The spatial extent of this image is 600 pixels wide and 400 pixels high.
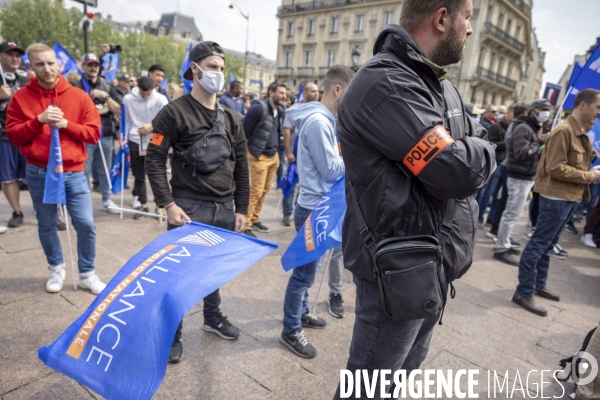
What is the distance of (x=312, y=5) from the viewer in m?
50.7

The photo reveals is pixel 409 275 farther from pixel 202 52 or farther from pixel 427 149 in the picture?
pixel 202 52

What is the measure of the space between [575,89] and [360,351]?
5898 mm

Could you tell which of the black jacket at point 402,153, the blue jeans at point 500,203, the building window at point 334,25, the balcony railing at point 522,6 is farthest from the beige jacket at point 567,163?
the building window at point 334,25

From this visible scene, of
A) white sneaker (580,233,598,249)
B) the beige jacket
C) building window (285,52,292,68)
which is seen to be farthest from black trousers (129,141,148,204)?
building window (285,52,292,68)

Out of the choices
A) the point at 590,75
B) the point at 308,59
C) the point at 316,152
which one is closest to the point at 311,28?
the point at 308,59

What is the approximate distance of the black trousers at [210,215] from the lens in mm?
2625

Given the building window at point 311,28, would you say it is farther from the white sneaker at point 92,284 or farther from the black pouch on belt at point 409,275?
the black pouch on belt at point 409,275

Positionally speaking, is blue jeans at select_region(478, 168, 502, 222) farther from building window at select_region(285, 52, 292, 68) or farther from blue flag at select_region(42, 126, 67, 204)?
building window at select_region(285, 52, 292, 68)

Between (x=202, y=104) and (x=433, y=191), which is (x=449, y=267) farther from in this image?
(x=202, y=104)

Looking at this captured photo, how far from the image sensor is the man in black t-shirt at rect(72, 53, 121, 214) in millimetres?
5566

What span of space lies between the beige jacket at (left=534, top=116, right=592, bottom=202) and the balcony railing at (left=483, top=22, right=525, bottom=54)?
4260 cm

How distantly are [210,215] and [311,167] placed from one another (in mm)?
881

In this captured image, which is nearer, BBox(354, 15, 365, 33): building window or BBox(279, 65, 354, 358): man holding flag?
BBox(279, 65, 354, 358): man holding flag

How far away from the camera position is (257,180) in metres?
5.62
